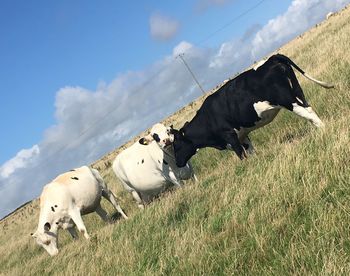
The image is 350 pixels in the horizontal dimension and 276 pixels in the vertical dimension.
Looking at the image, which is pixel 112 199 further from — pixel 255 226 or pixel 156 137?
pixel 255 226

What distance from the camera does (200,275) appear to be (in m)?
4.75

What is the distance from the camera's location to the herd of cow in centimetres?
938

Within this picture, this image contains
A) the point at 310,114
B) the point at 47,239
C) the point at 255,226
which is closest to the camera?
the point at 255,226

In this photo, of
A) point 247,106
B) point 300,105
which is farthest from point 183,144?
Answer: point 300,105

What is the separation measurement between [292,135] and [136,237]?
457cm

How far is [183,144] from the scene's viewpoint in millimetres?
11984

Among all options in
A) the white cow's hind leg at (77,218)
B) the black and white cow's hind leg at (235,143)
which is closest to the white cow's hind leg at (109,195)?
the white cow's hind leg at (77,218)

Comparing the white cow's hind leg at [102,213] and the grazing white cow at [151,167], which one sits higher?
the grazing white cow at [151,167]

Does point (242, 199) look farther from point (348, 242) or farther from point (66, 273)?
point (66, 273)

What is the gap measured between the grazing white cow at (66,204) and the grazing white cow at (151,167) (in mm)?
1045

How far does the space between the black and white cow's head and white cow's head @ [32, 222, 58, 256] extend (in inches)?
151

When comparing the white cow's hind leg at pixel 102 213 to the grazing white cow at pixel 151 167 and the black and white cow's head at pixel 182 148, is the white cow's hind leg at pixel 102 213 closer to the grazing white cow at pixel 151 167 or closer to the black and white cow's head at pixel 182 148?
the grazing white cow at pixel 151 167

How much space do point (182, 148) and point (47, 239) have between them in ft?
13.8

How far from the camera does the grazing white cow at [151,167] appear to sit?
12.2 metres
